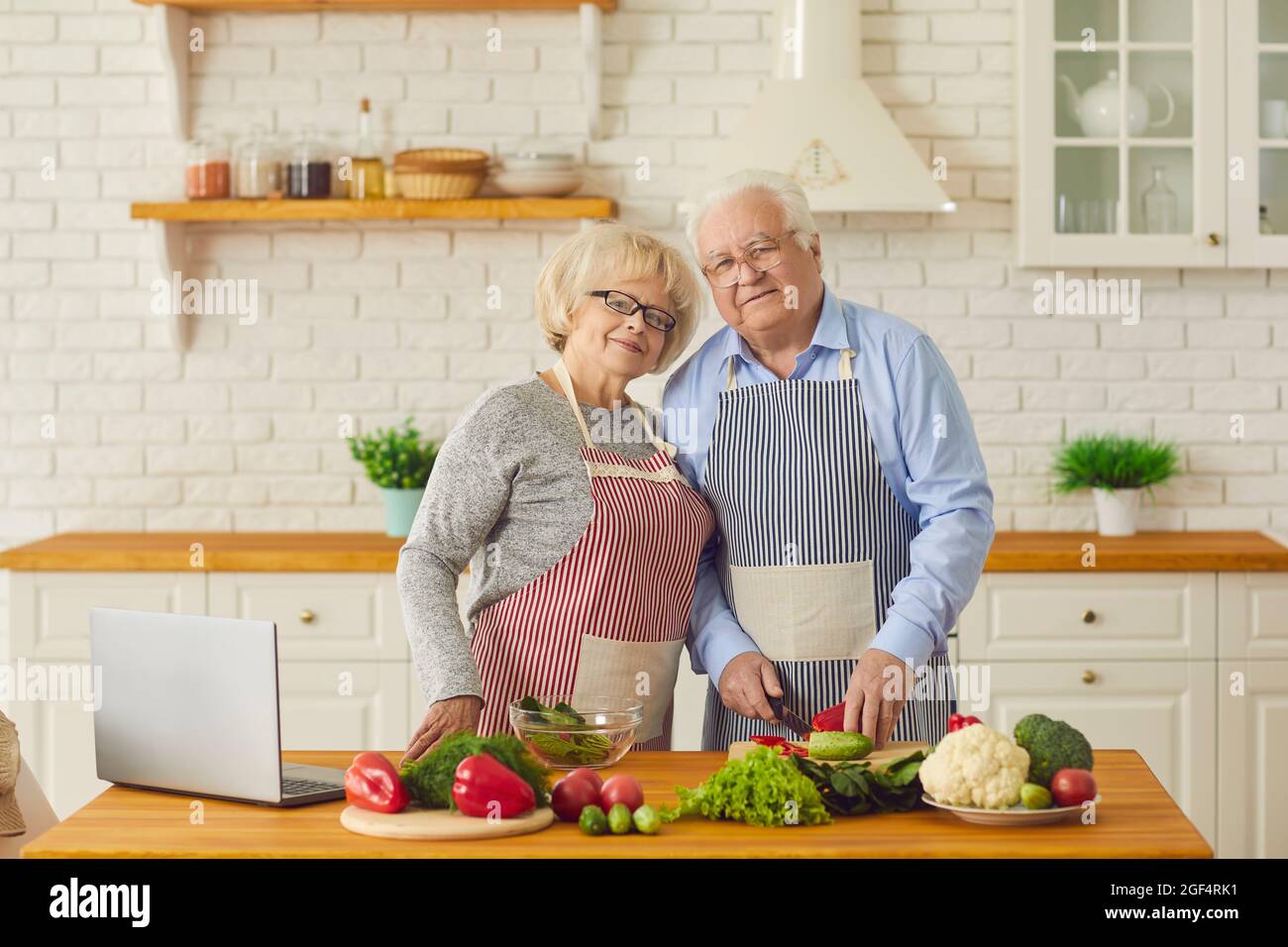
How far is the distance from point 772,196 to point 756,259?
4.4 inches

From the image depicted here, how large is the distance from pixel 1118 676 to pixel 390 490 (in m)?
2.01

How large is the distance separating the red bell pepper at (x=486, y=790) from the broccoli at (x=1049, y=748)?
1.95 feet

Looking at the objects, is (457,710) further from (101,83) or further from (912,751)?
(101,83)

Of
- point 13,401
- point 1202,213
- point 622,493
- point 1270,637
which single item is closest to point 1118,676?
point 1270,637

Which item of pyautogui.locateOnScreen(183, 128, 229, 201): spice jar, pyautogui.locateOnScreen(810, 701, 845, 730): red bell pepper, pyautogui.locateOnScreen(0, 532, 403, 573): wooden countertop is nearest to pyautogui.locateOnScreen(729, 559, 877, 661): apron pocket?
pyautogui.locateOnScreen(810, 701, 845, 730): red bell pepper

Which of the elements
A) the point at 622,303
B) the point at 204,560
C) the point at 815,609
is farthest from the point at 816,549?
the point at 204,560

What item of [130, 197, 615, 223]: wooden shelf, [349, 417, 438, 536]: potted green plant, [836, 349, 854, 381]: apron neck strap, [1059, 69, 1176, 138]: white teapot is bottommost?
[349, 417, 438, 536]: potted green plant

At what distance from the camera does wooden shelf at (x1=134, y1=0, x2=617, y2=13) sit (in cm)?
380

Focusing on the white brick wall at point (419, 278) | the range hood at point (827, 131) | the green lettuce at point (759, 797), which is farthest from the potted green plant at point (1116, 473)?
the green lettuce at point (759, 797)

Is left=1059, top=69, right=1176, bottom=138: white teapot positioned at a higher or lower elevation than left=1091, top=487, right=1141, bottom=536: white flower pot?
higher

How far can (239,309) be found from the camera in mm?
4035

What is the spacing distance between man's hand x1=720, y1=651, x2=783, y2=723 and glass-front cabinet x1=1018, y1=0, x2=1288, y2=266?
6.84ft

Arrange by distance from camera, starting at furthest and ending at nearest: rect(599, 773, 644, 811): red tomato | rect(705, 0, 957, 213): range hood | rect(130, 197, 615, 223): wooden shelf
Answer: rect(130, 197, 615, 223): wooden shelf → rect(705, 0, 957, 213): range hood → rect(599, 773, 644, 811): red tomato

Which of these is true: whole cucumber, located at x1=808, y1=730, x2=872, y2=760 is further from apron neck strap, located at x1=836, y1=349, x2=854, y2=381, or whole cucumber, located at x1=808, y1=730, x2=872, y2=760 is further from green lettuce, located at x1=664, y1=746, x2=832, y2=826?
apron neck strap, located at x1=836, y1=349, x2=854, y2=381
